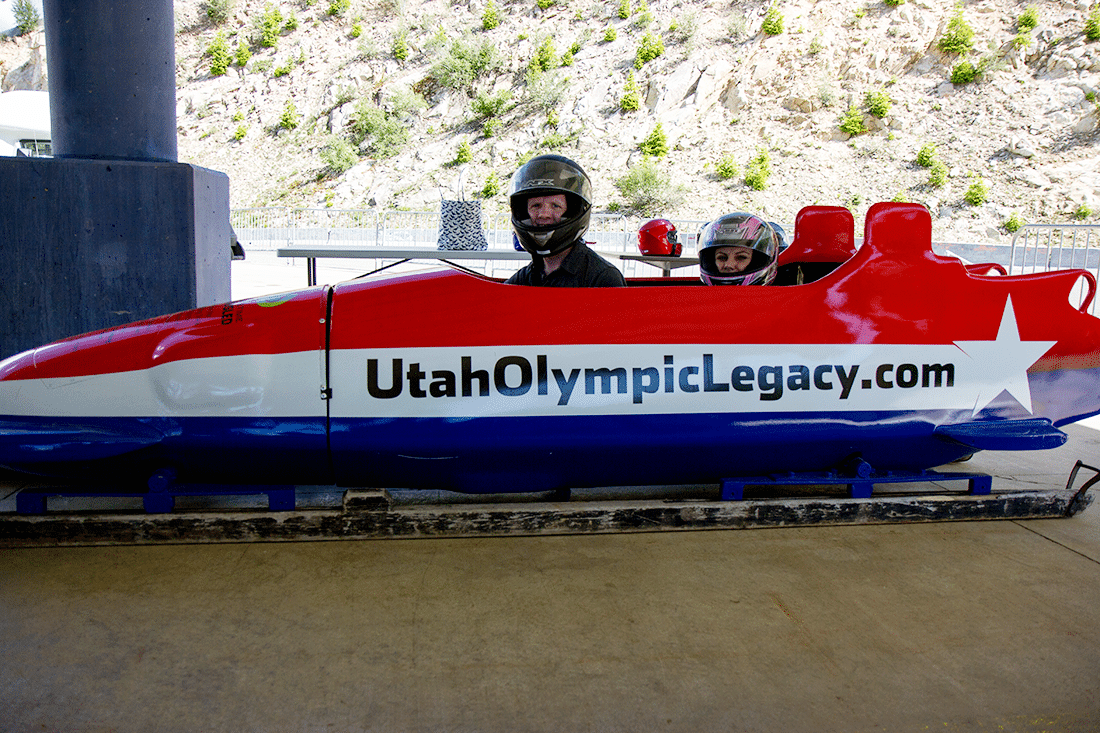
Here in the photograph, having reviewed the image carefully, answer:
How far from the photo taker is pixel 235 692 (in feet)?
6.11

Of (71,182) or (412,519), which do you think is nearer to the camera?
(412,519)

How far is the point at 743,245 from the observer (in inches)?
129

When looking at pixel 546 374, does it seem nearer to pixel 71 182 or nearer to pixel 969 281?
pixel 969 281

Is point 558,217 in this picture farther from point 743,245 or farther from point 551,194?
point 743,245

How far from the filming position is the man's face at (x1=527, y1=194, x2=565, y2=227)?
3197 mm

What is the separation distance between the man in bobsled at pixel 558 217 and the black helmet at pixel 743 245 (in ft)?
1.28

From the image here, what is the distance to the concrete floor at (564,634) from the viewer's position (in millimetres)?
1812

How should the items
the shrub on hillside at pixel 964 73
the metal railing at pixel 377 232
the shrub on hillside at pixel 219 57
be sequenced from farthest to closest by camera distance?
1. the shrub on hillside at pixel 219 57
2. the shrub on hillside at pixel 964 73
3. the metal railing at pixel 377 232

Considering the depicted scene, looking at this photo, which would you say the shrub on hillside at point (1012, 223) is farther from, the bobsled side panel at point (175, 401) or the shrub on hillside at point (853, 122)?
the bobsled side panel at point (175, 401)

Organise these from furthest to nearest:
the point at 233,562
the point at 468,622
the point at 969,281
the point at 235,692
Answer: the point at 969,281 → the point at 233,562 → the point at 468,622 → the point at 235,692

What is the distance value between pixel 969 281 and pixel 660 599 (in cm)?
184

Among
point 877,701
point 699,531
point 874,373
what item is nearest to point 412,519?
point 699,531

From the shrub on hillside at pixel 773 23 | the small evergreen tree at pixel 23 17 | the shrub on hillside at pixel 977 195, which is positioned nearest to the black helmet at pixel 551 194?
the shrub on hillside at pixel 977 195

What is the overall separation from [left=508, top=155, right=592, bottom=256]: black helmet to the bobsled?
50 centimetres
